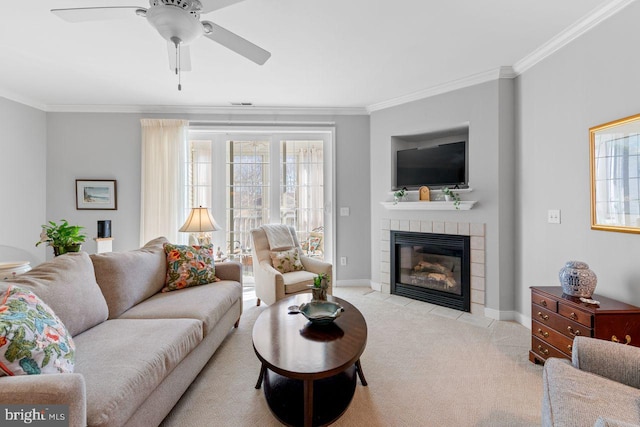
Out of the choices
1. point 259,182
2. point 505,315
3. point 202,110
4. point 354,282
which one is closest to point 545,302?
point 505,315

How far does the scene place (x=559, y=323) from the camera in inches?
78.2

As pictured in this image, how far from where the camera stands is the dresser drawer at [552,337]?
6.27 feet

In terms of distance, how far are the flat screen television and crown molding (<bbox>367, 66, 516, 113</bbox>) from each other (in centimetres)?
64

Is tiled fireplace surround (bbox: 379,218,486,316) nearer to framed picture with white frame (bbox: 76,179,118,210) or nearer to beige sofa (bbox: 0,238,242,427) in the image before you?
beige sofa (bbox: 0,238,242,427)

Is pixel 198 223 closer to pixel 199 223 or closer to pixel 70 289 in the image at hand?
pixel 199 223

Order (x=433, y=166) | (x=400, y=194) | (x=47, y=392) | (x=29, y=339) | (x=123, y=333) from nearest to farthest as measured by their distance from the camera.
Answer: (x=47, y=392), (x=29, y=339), (x=123, y=333), (x=433, y=166), (x=400, y=194)

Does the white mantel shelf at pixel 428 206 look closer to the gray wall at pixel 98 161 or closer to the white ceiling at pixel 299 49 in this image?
the white ceiling at pixel 299 49

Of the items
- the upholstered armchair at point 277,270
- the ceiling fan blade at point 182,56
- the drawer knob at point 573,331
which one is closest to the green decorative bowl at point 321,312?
the upholstered armchair at point 277,270

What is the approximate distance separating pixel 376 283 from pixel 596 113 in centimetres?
290

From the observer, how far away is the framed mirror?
1.85m

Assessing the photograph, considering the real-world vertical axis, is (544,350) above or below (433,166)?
below

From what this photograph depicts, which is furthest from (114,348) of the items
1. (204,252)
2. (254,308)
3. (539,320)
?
(539,320)

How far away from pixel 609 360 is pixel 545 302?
921 mm

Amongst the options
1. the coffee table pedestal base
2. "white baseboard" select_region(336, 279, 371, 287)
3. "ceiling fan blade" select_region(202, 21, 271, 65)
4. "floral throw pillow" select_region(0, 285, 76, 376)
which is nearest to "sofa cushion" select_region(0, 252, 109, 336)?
"floral throw pillow" select_region(0, 285, 76, 376)
